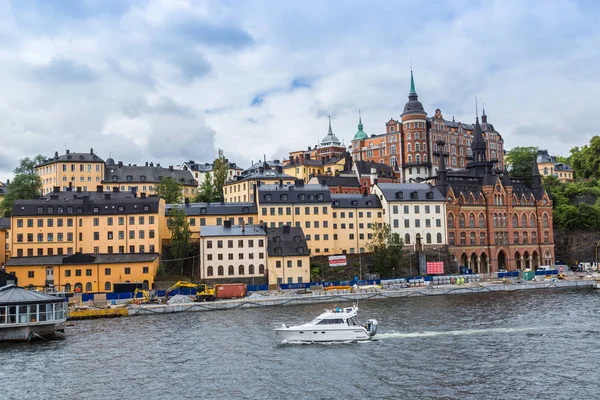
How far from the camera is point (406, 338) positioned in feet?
176

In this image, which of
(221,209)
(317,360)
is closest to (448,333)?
(317,360)

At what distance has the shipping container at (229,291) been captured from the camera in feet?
274

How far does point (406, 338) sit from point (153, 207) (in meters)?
54.4

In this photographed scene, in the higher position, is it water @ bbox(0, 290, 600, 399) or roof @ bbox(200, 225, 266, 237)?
roof @ bbox(200, 225, 266, 237)

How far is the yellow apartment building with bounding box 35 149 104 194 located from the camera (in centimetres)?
14838

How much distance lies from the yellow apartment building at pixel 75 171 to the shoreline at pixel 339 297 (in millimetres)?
79444

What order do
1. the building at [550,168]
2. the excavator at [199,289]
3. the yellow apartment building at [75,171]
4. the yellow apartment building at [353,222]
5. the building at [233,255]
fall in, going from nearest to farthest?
1. the excavator at [199,289]
2. the building at [233,255]
3. the yellow apartment building at [353,222]
4. the yellow apartment building at [75,171]
5. the building at [550,168]

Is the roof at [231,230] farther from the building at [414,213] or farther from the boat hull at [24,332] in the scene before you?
the boat hull at [24,332]

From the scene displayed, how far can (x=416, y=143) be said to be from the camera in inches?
6407

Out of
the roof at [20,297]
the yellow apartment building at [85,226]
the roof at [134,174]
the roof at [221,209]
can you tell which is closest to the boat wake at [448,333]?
the roof at [20,297]

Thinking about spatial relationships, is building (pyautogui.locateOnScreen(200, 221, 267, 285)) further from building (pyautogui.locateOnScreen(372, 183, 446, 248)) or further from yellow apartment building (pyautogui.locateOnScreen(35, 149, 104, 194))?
yellow apartment building (pyautogui.locateOnScreen(35, 149, 104, 194))

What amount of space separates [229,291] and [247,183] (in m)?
51.6

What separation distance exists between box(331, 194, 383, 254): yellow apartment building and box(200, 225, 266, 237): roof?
16391 millimetres

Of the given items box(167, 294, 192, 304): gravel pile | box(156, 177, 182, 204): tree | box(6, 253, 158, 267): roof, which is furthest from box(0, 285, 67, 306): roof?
box(156, 177, 182, 204): tree
